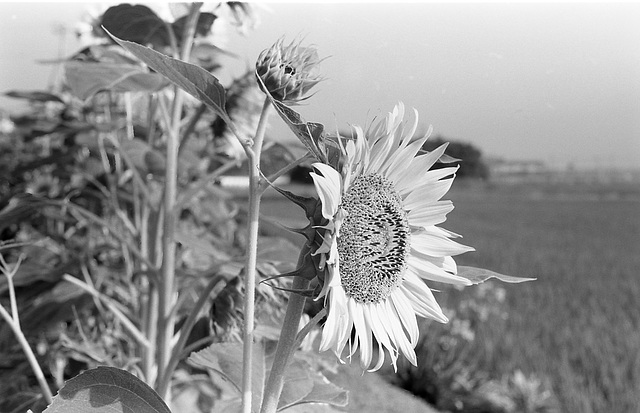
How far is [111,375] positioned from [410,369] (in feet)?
4.80

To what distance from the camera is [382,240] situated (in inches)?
11.6

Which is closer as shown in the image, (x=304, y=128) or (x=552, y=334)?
(x=304, y=128)

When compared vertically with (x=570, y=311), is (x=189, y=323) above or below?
above

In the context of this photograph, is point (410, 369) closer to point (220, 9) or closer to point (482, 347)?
point (482, 347)

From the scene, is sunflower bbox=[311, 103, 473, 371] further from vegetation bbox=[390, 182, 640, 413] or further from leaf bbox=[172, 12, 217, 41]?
vegetation bbox=[390, 182, 640, 413]

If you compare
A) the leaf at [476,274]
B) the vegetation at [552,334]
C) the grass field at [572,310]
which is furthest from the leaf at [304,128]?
the grass field at [572,310]

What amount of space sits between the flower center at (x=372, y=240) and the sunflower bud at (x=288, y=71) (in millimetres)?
52

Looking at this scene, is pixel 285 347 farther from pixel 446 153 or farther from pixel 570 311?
pixel 570 311

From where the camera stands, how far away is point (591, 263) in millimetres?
4004

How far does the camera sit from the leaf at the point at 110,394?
1.04 ft

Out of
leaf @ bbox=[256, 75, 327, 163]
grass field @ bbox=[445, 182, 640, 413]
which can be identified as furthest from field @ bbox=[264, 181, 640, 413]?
leaf @ bbox=[256, 75, 327, 163]

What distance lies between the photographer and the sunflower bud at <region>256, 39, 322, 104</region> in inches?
11.7

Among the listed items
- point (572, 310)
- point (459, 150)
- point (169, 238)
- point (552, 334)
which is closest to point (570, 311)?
point (572, 310)

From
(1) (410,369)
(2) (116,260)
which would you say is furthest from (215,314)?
(1) (410,369)
